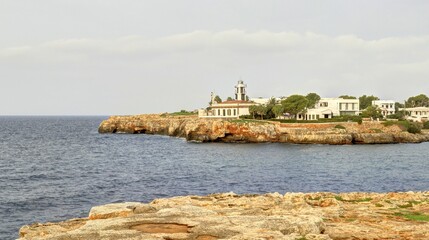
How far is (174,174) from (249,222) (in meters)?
49.0

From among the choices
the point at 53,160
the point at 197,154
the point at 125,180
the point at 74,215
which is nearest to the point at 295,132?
the point at 197,154

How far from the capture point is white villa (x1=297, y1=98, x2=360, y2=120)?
533 ft

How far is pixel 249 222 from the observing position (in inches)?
960

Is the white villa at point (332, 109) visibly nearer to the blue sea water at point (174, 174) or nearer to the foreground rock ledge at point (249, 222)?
the blue sea water at point (174, 174)

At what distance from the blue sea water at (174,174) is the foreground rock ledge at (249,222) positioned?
14767 millimetres

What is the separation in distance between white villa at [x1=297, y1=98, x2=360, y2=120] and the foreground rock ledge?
427 feet

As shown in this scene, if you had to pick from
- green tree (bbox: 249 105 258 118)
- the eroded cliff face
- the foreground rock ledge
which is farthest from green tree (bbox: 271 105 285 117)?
the foreground rock ledge

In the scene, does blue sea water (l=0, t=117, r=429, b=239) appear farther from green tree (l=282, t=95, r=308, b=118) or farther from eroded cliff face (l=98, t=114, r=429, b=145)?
green tree (l=282, t=95, r=308, b=118)

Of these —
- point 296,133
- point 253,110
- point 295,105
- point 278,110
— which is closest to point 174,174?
point 296,133

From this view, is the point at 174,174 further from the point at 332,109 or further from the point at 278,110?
the point at 332,109

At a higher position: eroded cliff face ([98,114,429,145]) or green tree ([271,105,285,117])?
green tree ([271,105,285,117])

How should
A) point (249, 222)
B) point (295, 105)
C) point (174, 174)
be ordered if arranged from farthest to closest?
point (295, 105), point (174, 174), point (249, 222)

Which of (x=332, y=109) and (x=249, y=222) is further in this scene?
(x=332, y=109)

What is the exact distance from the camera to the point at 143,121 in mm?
187000
